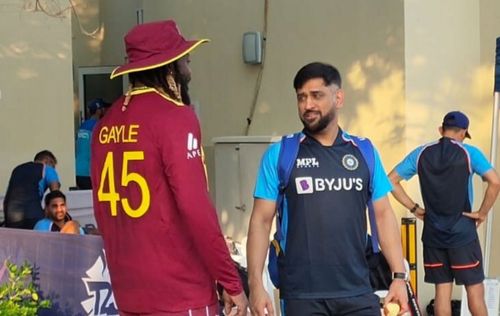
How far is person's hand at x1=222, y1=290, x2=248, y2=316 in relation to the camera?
12.8 ft

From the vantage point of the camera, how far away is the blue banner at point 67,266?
18.7ft

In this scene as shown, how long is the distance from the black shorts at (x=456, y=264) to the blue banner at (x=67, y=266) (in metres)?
3.26

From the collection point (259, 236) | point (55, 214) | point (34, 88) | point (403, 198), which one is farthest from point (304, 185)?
point (34, 88)

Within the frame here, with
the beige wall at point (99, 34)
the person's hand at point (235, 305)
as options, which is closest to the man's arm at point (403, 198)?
the person's hand at point (235, 305)

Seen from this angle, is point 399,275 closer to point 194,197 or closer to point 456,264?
point 194,197

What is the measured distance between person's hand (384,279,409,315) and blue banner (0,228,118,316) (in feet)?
6.30

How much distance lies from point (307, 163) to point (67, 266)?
2.00 meters

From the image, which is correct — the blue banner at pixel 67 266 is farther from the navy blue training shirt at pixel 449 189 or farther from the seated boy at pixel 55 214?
the navy blue training shirt at pixel 449 189

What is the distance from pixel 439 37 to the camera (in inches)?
407

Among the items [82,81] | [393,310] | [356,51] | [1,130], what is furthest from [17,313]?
[82,81]

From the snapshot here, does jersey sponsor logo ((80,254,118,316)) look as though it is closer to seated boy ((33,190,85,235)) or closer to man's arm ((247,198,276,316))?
man's arm ((247,198,276,316))

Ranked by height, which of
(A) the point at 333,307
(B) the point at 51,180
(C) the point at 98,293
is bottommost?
(C) the point at 98,293

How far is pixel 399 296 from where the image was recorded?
457 cm

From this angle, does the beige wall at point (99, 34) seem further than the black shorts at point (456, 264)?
Yes
